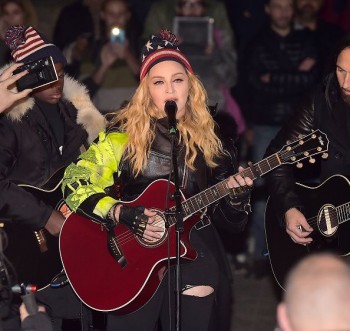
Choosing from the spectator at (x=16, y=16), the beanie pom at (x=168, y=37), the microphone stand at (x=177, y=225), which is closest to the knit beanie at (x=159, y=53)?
the beanie pom at (x=168, y=37)

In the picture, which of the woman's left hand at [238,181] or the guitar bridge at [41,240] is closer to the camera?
the woman's left hand at [238,181]

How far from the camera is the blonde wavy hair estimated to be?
22.9 ft

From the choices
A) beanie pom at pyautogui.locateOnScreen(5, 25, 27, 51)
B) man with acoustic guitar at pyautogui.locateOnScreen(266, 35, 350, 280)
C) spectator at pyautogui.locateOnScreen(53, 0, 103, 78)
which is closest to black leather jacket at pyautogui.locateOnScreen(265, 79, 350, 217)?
man with acoustic guitar at pyautogui.locateOnScreen(266, 35, 350, 280)

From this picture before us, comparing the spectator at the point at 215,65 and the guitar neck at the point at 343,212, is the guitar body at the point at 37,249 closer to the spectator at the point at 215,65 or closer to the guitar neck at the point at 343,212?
the guitar neck at the point at 343,212

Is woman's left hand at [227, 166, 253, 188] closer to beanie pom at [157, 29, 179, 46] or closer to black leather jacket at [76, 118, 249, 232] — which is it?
black leather jacket at [76, 118, 249, 232]

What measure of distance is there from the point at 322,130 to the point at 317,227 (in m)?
0.71

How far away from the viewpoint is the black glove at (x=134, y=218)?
6.84m

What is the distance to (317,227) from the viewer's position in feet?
24.6

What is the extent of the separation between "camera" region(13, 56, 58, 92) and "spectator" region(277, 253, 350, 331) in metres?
3.48

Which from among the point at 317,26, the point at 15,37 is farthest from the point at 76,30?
the point at 15,37

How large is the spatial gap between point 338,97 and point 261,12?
4614 mm

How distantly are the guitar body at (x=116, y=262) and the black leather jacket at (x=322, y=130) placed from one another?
0.87 metres

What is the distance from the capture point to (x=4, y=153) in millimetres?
7562

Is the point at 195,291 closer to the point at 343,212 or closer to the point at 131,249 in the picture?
the point at 131,249
